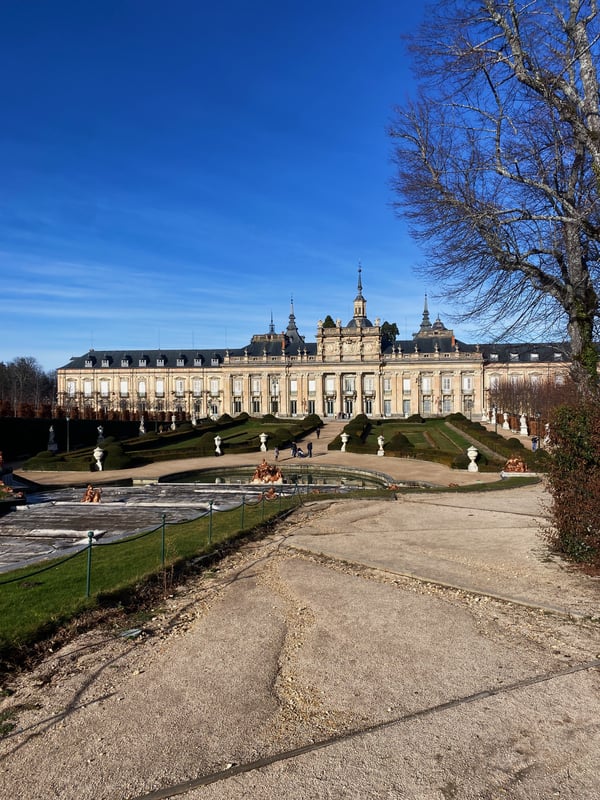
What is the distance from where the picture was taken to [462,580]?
7715mm

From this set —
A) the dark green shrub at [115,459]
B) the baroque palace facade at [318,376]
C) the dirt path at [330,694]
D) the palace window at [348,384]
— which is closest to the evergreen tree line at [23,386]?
the baroque palace facade at [318,376]

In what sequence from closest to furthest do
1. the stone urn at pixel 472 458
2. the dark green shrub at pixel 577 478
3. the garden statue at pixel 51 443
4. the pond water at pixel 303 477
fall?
the dark green shrub at pixel 577 478 → the pond water at pixel 303 477 → the stone urn at pixel 472 458 → the garden statue at pixel 51 443

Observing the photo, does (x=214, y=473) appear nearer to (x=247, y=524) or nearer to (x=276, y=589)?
(x=247, y=524)

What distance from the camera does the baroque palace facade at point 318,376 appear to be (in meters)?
72.2

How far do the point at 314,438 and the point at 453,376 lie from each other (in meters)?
32.2

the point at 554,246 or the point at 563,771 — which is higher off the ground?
the point at 554,246

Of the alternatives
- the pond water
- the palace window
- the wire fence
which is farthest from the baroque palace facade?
the wire fence

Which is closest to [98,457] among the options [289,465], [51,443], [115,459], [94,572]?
[115,459]

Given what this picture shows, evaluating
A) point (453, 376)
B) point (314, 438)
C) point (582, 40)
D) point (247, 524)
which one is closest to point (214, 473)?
point (247, 524)

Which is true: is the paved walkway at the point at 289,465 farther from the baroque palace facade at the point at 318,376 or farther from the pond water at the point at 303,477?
the baroque palace facade at the point at 318,376

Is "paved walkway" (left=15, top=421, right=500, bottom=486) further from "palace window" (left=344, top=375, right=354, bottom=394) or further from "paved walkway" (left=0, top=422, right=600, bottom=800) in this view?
"palace window" (left=344, top=375, right=354, bottom=394)

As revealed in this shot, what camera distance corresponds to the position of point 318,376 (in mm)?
75438

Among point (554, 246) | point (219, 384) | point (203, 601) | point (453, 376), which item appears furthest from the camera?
point (219, 384)

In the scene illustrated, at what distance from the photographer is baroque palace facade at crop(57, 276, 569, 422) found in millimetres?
72188
